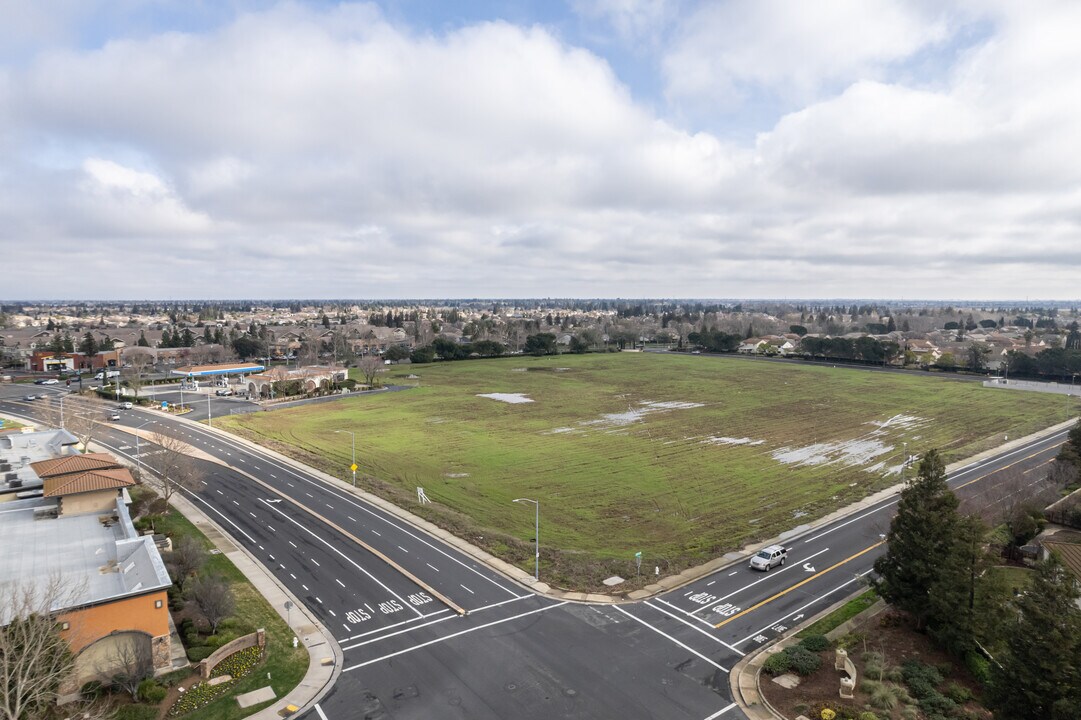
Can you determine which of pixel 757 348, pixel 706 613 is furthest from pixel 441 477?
pixel 757 348

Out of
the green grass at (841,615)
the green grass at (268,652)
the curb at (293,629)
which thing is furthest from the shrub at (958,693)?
the green grass at (268,652)

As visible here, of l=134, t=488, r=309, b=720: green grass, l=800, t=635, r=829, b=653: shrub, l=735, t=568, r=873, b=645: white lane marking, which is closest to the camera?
l=134, t=488, r=309, b=720: green grass

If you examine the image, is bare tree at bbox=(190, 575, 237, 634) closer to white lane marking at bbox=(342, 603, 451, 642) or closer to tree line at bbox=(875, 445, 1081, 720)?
white lane marking at bbox=(342, 603, 451, 642)

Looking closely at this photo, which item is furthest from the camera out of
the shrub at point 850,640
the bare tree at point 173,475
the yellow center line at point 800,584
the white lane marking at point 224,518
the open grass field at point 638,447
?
the bare tree at point 173,475

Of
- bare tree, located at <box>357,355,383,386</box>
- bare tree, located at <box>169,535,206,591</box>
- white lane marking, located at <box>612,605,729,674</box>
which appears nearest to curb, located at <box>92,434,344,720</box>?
bare tree, located at <box>169,535,206,591</box>

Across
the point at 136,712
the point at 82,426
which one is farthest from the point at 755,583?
the point at 82,426

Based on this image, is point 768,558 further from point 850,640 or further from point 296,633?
point 296,633

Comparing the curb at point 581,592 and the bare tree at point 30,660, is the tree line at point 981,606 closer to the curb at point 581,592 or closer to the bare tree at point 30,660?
the curb at point 581,592
